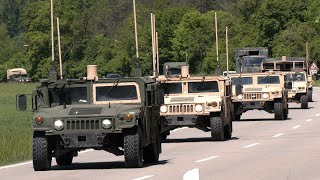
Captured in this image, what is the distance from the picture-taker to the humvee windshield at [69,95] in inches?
899

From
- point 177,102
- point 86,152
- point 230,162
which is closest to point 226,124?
point 177,102

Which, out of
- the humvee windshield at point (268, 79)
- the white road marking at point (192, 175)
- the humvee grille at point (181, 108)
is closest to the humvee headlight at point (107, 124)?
the white road marking at point (192, 175)

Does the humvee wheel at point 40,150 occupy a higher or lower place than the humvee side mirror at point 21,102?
lower

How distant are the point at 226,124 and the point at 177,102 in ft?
5.01

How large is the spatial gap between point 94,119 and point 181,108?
436 inches

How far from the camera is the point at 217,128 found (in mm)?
31422

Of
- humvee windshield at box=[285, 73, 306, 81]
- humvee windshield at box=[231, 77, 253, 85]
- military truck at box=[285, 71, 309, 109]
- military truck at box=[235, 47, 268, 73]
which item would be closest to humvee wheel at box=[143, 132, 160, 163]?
humvee windshield at box=[231, 77, 253, 85]

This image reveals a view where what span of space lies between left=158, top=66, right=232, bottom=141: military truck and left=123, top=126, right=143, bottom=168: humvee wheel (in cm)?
1038

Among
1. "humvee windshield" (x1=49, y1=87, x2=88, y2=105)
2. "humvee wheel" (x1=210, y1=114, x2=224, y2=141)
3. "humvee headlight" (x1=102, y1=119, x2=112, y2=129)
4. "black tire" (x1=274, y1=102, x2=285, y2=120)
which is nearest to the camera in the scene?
"humvee headlight" (x1=102, y1=119, x2=112, y2=129)

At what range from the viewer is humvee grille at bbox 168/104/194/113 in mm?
31938

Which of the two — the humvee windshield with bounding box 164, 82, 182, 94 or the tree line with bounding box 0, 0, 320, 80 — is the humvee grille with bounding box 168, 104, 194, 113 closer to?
the humvee windshield with bounding box 164, 82, 182, 94

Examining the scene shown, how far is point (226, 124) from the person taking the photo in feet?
107

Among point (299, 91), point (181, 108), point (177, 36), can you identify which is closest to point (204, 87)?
point (181, 108)

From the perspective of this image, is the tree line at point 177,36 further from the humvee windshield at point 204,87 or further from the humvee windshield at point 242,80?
the humvee windshield at point 204,87
